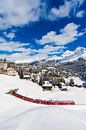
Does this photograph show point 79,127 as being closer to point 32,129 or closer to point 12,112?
point 32,129

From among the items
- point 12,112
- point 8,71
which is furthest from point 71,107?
point 8,71

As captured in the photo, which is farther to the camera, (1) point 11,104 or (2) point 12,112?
(1) point 11,104

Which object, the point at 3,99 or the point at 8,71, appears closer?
the point at 3,99

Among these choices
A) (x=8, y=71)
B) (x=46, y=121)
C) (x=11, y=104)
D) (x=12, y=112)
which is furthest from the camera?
(x=8, y=71)

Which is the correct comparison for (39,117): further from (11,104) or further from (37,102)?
(37,102)

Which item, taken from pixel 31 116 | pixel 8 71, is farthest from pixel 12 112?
pixel 8 71

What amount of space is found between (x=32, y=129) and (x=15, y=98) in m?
24.2

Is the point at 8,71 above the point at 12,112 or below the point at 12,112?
above

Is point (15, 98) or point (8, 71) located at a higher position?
point (8, 71)

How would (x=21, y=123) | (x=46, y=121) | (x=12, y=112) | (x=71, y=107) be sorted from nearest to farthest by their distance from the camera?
(x=21, y=123), (x=46, y=121), (x=12, y=112), (x=71, y=107)

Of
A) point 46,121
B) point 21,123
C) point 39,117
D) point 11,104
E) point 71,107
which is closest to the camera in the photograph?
point 21,123

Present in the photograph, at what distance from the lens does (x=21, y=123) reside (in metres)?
31.2

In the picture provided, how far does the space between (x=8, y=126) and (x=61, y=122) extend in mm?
7435

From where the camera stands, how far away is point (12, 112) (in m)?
40.8
